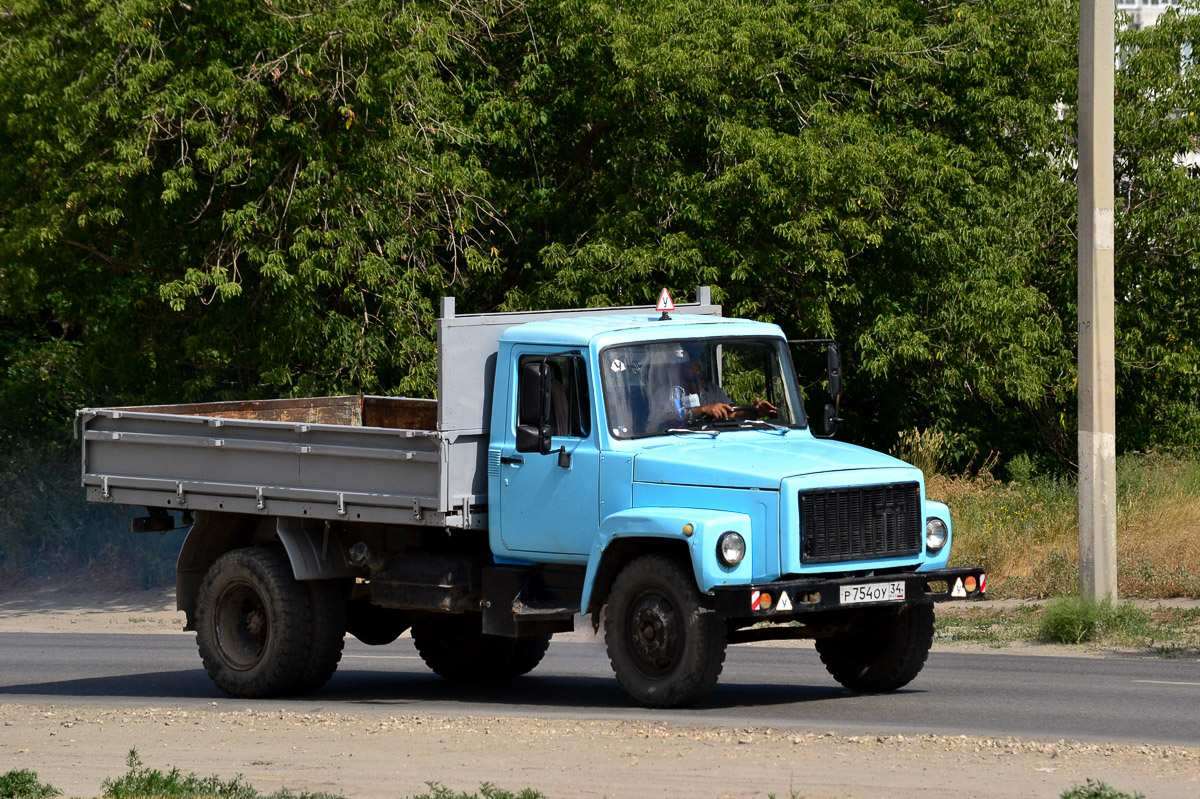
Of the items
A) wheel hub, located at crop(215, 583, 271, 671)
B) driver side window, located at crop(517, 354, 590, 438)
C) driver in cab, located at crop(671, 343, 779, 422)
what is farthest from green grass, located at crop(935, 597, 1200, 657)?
wheel hub, located at crop(215, 583, 271, 671)

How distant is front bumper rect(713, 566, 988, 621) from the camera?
1032cm

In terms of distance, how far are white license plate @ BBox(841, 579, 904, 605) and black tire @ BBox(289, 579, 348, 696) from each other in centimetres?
416

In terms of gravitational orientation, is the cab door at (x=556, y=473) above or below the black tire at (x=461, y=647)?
above

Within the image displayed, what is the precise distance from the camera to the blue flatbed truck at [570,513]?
10680mm

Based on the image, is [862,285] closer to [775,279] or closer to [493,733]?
[775,279]

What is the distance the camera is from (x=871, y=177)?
69.6ft

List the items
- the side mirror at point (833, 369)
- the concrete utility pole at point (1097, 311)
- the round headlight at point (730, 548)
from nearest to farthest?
the round headlight at point (730, 548) → the side mirror at point (833, 369) → the concrete utility pole at point (1097, 311)

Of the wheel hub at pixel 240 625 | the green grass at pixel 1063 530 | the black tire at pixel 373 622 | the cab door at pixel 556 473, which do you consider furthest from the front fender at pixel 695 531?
the green grass at pixel 1063 530

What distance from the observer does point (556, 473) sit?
1149 centimetres

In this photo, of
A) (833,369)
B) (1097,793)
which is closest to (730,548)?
(833,369)

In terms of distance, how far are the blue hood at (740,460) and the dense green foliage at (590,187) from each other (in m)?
9.46

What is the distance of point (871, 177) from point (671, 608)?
1161cm

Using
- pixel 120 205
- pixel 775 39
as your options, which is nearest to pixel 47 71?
pixel 120 205

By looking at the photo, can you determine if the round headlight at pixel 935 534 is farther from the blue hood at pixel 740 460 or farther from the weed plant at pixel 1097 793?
the weed plant at pixel 1097 793
